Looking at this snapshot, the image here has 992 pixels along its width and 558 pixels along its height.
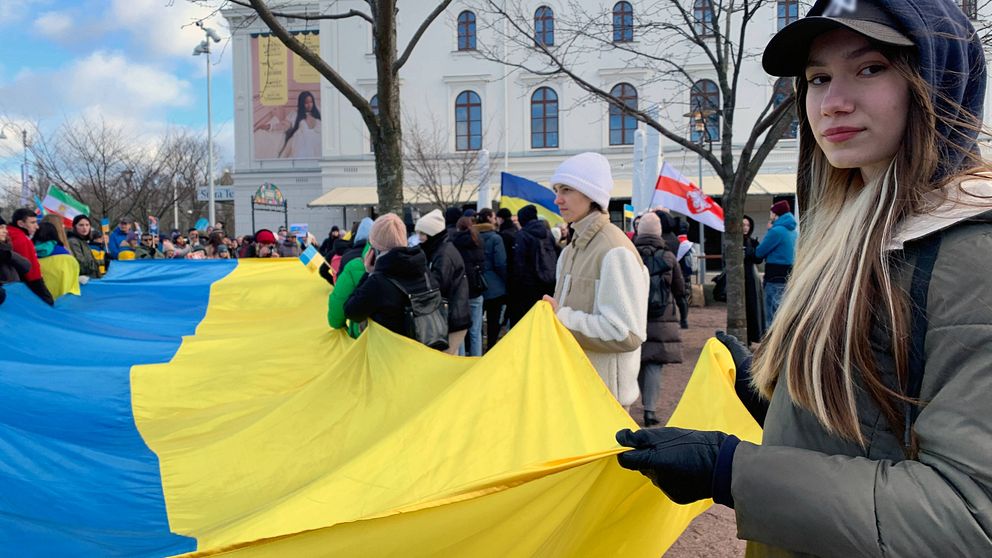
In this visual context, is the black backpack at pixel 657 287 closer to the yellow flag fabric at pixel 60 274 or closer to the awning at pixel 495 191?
the yellow flag fabric at pixel 60 274

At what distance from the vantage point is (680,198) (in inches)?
564

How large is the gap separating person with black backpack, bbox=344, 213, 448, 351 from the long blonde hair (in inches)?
186

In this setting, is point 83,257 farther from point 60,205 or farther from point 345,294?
point 345,294

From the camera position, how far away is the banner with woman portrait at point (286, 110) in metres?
39.2

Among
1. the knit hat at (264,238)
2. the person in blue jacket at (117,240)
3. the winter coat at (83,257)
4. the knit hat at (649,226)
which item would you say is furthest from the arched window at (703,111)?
the person in blue jacket at (117,240)

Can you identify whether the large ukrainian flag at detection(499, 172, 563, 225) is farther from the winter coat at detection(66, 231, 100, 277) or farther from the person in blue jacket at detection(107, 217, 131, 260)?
the person in blue jacket at detection(107, 217, 131, 260)

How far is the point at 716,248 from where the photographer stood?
33.7 metres

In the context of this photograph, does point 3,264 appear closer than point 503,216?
Yes

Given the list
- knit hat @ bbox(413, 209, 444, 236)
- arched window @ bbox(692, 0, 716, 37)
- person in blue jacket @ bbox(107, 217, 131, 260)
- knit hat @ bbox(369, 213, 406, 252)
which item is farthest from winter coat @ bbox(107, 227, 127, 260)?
arched window @ bbox(692, 0, 716, 37)

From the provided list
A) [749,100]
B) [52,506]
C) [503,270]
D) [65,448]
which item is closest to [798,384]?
[52,506]

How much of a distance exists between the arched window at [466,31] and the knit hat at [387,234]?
28.8 metres

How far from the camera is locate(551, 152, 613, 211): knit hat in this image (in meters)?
4.27

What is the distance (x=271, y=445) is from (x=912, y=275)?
4.11 m

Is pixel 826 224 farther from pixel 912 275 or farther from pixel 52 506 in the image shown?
pixel 52 506
